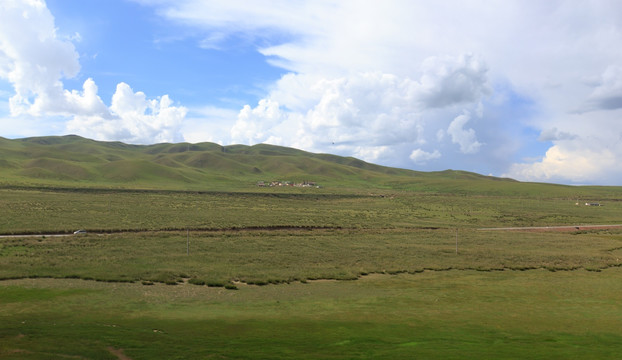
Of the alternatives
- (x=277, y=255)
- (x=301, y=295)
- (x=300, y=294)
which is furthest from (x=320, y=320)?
(x=277, y=255)

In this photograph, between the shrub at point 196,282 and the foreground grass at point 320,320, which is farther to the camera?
the shrub at point 196,282

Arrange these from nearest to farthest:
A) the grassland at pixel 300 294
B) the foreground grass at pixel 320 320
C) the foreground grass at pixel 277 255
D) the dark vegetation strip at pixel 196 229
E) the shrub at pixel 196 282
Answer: the foreground grass at pixel 320 320
the grassland at pixel 300 294
the shrub at pixel 196 282
the foreground grass at pixel 277 255
the dark vegetation strip at pixel 196 229

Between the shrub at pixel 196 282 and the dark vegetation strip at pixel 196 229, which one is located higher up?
the dark vegetation strip at pixel 196 229

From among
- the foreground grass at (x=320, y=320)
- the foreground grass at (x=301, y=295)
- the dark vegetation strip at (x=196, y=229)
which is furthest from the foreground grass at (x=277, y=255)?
the dark vegetation strip at (x=196, y=229)

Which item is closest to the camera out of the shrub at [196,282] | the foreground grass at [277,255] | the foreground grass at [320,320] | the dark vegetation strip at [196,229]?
the foreground grass at [320,320]

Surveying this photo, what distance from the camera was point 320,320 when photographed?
2328 cm

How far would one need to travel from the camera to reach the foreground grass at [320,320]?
17.2 meters

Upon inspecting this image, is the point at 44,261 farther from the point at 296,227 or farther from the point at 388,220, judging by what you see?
the point at 388,220

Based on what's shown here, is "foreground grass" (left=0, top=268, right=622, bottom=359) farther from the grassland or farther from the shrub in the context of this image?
the shrub

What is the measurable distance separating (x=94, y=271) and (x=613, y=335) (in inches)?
1386

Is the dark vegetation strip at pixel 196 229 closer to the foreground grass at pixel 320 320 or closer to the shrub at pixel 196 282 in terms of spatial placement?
the shrub at pixel 196 282

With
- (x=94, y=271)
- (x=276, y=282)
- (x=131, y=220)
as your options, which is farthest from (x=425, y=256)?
(x=131, y=220)

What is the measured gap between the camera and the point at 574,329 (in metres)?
22.3

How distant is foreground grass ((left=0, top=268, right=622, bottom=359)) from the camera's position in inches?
677
